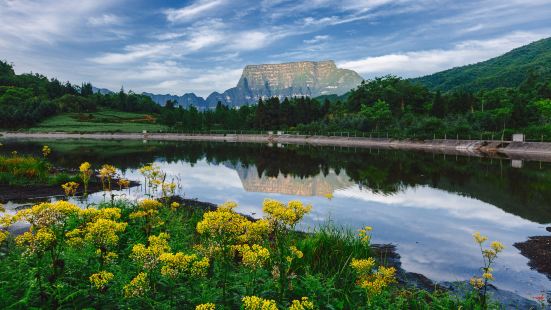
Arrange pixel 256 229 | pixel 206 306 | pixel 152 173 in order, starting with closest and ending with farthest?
1. pixel 206 306
2. pixel 256 229
3. pixel 152 173

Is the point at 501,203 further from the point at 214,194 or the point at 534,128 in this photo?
the point at 534,128

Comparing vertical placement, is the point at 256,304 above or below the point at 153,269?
above

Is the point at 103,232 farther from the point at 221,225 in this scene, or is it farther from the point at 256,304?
the point at 256,304

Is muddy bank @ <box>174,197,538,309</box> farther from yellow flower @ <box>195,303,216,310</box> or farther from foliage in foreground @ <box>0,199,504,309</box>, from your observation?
yellow flower @ <box>195,303,216,310</box>

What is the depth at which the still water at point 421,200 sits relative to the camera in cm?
1605

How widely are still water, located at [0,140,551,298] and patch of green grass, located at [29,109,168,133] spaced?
123 meters

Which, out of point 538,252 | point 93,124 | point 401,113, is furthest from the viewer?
point 93,124

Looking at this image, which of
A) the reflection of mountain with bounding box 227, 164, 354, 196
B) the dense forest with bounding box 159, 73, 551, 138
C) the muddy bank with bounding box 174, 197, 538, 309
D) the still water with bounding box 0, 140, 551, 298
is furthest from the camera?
the dense forest with bounding box 159, 73, 551, 138

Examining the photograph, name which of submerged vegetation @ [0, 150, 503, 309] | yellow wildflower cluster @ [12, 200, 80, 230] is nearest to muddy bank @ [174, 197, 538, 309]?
submerged vegetation @ [0, 150, 503, 309]

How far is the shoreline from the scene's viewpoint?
6425 centimetres

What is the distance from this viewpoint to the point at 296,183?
35.8 meters

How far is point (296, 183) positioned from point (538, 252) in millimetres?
21499

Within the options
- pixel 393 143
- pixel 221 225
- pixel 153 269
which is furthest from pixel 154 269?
pixel 393 143

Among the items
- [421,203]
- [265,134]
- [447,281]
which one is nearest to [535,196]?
[421,203]
